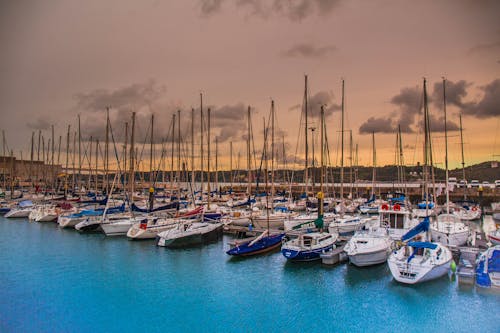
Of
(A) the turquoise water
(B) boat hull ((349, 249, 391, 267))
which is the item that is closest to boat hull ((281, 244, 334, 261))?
(A) the turquoise water

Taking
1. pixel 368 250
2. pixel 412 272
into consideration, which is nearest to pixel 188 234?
pixel 368 250

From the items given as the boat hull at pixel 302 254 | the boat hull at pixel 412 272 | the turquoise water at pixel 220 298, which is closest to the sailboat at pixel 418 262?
the boat hull at pixel 412 272

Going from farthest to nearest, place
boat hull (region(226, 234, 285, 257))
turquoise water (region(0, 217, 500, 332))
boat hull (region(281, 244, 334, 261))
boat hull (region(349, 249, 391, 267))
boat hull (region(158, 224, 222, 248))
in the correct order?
boat hull (region(158, 224, 222, 248))
boat hull (region(226, 234, 285, 257))
boat hull (region(281, 244, 334, 261))
boat hull (region(349, 249, 391, 267))
turquoise water (region(0, 217, 500, 332))

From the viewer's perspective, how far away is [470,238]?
109ft

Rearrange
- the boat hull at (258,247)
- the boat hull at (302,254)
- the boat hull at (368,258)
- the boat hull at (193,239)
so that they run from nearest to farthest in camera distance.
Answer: the boat hull at (368,258) < the boat hull at (302,254) < the boat hull at (258,247) < the boat hull at (193,239)

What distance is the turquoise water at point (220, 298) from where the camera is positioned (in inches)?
719

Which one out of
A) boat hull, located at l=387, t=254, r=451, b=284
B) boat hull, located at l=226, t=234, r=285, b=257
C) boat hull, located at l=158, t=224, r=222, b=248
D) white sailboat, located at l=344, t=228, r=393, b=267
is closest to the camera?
boat hull, located at l=387, t=254, r=451, b=284

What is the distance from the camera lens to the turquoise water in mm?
18266

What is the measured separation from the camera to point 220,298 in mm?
21891

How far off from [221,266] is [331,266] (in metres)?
→ 8.41

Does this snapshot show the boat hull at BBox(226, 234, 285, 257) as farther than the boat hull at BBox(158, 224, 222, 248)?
No

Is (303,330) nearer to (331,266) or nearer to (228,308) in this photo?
(228,308)

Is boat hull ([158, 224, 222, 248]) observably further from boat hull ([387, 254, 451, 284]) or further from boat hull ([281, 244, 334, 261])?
boat hull ([387, 254, 451, 284])

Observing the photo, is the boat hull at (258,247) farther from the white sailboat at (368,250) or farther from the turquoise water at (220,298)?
the white sailboat at (368,250)
